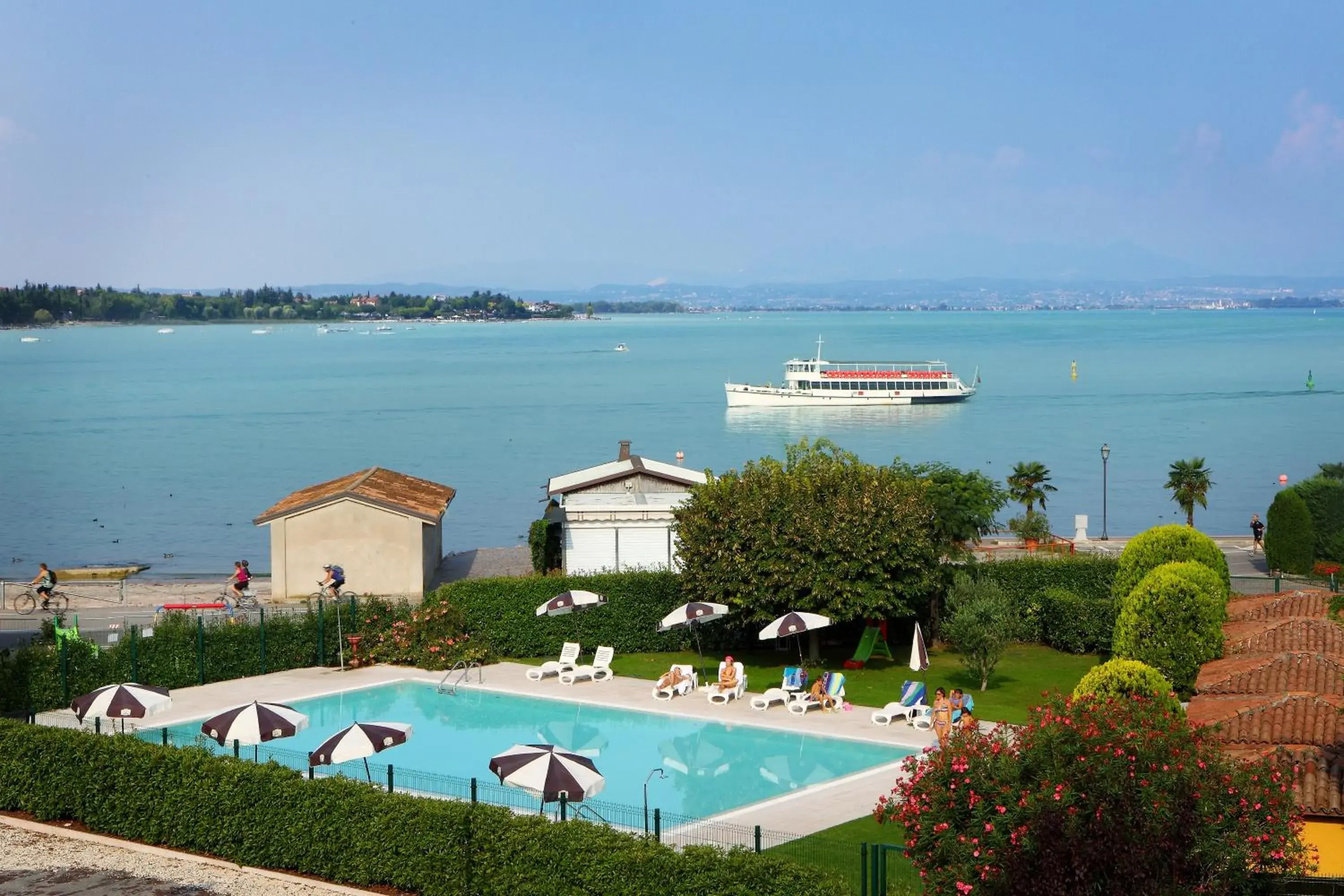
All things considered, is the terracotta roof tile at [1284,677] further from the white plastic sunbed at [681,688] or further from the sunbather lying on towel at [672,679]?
the sunbather lying on towel at [672,679]

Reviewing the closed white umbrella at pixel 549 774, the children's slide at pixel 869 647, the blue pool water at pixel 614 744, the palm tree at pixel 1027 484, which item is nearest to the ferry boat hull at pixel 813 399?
the palm tree at pixel 1027 484

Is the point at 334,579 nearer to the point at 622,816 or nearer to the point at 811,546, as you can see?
the point at 811,546

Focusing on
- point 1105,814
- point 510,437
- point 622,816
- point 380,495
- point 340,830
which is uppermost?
point 380,495

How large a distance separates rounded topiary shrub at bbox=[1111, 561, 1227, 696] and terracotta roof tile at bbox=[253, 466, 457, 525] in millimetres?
15800

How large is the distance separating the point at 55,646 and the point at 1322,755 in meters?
20.3

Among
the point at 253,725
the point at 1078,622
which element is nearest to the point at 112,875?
the point at 253,725

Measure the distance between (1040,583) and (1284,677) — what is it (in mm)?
9294

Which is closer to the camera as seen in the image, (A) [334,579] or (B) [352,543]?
(A) [334,579]

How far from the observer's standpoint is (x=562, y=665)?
2758 cm

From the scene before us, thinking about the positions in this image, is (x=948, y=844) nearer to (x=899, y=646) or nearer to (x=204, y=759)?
(x=204, y=759)

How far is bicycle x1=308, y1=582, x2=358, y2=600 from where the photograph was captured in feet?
102

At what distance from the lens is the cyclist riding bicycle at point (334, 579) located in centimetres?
3152

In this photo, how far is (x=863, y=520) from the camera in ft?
91.5

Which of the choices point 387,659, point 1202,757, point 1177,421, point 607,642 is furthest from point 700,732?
point 1177,421
